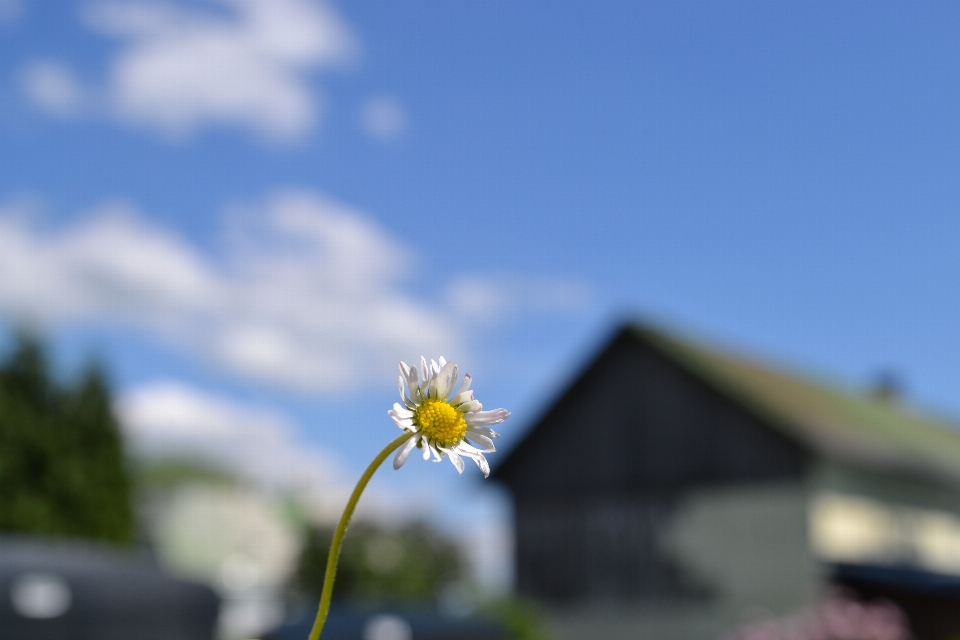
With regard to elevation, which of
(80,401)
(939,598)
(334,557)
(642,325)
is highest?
(642,325)

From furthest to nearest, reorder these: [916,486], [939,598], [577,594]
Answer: [916,486] → [577,594] → [939,598]

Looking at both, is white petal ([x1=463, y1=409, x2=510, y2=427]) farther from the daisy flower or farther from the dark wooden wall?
the dark wooden wall

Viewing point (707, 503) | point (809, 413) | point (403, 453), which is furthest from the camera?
point (809, 413)

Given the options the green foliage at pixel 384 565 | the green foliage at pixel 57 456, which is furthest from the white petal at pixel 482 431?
the green foliage at pixel 384 565

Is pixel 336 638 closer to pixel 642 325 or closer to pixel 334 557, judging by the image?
pixel 334 557

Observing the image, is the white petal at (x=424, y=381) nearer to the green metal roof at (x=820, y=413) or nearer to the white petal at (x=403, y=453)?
the white petal at (x=403, y=453)

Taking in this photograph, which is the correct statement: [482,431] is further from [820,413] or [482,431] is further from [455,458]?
[820,413]

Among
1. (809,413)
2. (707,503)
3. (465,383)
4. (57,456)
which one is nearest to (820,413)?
(809,413)

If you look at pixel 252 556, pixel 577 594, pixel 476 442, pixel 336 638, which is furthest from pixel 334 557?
pixel 252 556
